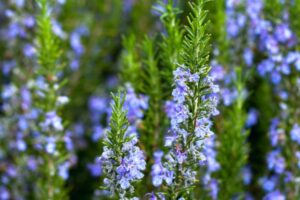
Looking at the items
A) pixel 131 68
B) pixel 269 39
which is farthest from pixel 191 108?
pixel 269 39

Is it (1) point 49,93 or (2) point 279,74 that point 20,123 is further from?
(2) point 279,74

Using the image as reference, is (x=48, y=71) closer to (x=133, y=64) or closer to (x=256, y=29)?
(x=133, y=64)

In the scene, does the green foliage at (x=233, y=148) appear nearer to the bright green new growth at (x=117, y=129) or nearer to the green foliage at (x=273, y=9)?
the green foliage at (x=273, y=9)

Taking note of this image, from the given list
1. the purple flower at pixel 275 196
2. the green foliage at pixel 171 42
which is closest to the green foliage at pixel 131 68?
the green foliage at pixel 171 42

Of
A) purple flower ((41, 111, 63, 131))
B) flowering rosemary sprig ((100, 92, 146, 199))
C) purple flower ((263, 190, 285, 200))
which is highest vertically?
purple flower ((41, 111, 63, 131))

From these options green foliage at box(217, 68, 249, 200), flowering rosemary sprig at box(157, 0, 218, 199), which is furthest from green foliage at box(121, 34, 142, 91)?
flowering rosemary sprig at box(157, 0, 218, 199)

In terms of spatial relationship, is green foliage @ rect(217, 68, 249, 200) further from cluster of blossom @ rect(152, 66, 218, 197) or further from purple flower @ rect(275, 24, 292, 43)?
cluster of blossom @ rect(152, 66, 218, 197)
